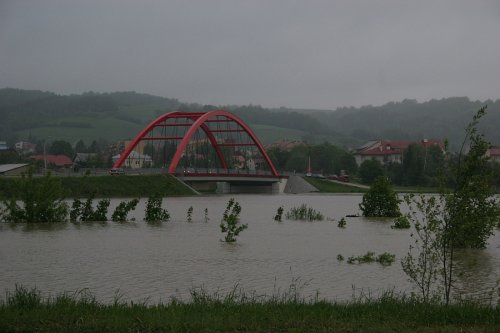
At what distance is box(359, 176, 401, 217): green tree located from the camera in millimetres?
33375

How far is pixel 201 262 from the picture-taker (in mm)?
16703

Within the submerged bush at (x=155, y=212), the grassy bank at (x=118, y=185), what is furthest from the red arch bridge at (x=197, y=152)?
the submerged bush at (x=155, y=212)

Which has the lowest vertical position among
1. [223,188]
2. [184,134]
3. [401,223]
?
[223,188]

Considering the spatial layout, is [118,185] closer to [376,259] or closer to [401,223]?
[401,223]

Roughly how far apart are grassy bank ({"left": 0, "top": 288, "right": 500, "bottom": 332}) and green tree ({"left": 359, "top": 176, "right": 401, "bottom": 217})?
934 inches

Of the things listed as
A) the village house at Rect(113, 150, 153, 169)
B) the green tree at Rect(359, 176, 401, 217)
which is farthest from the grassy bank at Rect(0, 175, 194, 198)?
the green tree at Rect(359, 176, 401, 217)

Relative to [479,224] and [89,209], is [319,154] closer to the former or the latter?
[89,209]

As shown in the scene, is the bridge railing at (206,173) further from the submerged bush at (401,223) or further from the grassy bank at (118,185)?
the submerged bush at (401,223)

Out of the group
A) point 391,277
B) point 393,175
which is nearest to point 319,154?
point 393,175

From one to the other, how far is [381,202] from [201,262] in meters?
18.8

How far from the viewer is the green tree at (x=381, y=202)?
3338 cm

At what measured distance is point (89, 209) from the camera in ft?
96.5

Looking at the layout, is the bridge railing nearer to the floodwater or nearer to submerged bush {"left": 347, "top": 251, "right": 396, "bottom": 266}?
the floodwater

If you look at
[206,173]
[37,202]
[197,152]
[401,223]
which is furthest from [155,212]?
[197,152]
